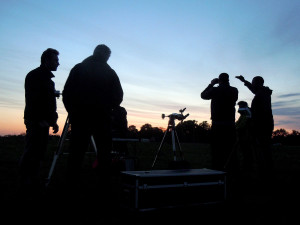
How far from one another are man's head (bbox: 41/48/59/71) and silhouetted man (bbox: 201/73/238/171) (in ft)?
9.46

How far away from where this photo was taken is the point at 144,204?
320 centimetres

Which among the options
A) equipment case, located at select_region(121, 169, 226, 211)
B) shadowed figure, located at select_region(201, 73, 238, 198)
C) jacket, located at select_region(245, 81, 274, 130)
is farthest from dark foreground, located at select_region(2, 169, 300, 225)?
jacket, located at select_region(245, 81, 274, 130)

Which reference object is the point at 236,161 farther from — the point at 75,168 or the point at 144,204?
the point at 75,168

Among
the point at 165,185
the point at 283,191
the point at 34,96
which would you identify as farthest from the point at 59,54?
the point at 283,191

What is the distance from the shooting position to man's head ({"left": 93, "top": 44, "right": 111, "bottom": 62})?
11.4 feet

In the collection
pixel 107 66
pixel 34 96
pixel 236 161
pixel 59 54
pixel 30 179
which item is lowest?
pixel 30 179

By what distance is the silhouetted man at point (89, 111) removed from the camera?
10.8 ft

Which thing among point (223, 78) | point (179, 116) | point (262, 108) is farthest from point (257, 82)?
point (179, 116)

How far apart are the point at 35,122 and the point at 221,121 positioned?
343cm

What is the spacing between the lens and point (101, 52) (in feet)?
11.5

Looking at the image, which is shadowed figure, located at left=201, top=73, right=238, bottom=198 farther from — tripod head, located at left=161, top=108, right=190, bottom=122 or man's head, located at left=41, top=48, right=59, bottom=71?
man's head, located at left=41, top=48, right=59, bottom=71

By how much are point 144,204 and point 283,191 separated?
292 centimetres

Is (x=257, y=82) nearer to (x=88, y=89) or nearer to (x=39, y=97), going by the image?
(x=88, y=89)

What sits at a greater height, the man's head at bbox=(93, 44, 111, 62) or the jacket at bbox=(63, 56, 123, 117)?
the man's head at bbox=(93, 44, 111, 62)
